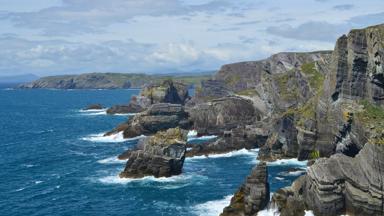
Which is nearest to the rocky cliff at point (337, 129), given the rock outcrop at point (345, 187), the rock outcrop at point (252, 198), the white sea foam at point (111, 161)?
the rock outcrop at point (345, 187)

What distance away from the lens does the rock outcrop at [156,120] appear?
152m

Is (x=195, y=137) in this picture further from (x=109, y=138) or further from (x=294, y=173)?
(x=294, y=173)

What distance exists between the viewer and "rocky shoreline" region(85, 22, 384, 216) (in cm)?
7138

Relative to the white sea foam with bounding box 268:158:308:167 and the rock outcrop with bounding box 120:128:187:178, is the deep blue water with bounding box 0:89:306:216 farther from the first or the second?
the rock outcrop with bounding box 120:128:187:178

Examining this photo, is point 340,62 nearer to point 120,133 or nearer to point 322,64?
point 322,64

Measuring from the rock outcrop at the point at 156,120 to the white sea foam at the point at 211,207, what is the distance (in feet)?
216

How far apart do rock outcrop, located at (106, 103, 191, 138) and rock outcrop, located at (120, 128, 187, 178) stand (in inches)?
1835

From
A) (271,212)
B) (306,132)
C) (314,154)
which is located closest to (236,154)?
(306,132)

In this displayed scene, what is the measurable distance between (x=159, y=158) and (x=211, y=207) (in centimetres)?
2236

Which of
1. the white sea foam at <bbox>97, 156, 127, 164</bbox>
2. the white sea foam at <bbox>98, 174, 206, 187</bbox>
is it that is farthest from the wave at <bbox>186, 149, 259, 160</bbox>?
the white sea foam at <bbox>98, 174, 206, 187</bbox>

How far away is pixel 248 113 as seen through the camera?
15625 cm

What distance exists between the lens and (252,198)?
74.6 metres

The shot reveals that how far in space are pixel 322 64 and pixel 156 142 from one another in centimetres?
5216

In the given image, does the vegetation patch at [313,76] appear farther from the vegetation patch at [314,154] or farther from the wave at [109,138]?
the wave at [109,138]
